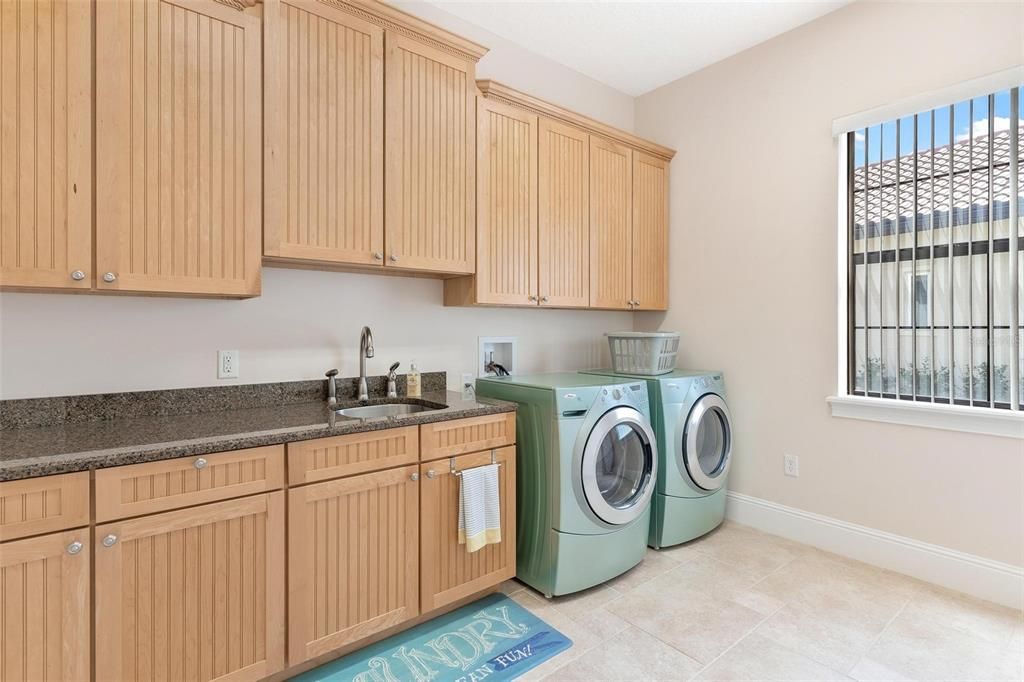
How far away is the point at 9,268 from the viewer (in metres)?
1.40

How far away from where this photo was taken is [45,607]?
126 centimetres

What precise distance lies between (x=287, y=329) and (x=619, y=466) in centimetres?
167

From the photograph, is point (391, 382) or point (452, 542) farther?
point (391, 382)

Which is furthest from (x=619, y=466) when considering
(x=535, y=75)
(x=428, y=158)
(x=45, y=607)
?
(x=535, y=75)

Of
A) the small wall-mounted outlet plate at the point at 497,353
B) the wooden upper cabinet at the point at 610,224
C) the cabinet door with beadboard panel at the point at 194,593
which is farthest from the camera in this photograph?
the wooden upper cabinet at the point at 610,224

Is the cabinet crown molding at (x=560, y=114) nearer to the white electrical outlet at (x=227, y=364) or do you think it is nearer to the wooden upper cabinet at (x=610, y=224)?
the wooden upper cabinet at (x=610, y=224)

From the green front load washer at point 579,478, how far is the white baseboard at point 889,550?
952mm

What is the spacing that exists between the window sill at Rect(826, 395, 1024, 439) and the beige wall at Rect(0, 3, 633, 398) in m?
1.56

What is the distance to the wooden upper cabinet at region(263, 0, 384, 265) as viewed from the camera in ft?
6.02

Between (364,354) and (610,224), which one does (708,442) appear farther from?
(364,354)

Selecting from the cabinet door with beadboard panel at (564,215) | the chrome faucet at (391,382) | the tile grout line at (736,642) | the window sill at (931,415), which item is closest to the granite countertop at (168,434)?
the chrome faucet at (391,382)

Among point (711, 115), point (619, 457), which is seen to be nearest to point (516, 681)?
point (619, 457)

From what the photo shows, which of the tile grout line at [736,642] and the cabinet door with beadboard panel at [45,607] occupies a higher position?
the cabinet door with beadboard panel at [45,607]

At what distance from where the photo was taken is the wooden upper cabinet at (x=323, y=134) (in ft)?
6.02
